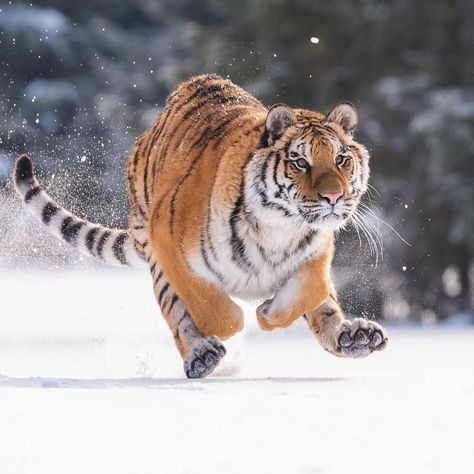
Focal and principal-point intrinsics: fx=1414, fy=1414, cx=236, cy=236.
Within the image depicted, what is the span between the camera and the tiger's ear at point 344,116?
18.6 ft

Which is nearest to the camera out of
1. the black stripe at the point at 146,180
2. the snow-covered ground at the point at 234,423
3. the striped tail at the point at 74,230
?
the snow-covered ground at the point at 234,423

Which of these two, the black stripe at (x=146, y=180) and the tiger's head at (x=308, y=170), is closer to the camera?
the tiger's head at (x=308, y=170)

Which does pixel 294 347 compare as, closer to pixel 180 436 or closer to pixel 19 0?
pixel 180 436

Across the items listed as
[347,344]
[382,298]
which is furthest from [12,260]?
[382,298]

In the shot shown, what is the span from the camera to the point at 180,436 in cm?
398

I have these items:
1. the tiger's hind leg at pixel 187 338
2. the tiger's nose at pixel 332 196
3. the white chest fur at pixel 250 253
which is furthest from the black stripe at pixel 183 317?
the tiger's nose at pixel 332 196

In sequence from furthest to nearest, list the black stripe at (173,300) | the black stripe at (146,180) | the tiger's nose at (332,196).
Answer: the black stripe at (146,180), the black stripe at (173,300), the tiger's nose at (332,196)

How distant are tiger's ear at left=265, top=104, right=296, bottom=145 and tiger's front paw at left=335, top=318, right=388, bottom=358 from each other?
81 cm

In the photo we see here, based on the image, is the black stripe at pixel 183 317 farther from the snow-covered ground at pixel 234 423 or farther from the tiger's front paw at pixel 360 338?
the tiger's front paw at pixel 360 338

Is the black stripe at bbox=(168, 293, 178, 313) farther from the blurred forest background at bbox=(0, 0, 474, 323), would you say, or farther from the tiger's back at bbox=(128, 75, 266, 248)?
the blurred forest background at bbox=(0, 0, 474, 323)

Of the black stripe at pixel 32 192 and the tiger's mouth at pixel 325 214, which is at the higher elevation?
the tiger's mouth at pixel 325 214

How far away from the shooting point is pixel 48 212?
6965 mm

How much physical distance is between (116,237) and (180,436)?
307 cm

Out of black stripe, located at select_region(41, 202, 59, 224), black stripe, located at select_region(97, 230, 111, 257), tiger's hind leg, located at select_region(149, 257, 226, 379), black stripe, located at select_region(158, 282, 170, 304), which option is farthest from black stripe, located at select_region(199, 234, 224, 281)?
black stripe, located at select_region(41, 202, 59, 224)
